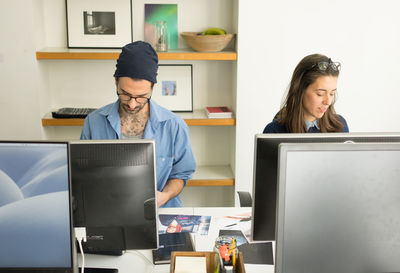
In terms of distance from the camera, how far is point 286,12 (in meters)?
2.76

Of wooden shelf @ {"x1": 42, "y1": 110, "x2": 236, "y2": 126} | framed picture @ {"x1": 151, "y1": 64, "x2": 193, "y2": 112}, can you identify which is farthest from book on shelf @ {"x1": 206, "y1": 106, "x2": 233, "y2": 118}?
framed picture @ {"x1": 151, "y1": 64, "x2": 193, "y2": 112}

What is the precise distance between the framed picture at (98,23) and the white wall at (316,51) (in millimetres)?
779

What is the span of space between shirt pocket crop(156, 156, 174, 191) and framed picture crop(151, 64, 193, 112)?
1.04m

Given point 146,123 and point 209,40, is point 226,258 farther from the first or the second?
point 209,40

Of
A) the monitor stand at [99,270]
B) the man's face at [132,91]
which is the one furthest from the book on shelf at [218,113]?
the monitor stand at [99,270]

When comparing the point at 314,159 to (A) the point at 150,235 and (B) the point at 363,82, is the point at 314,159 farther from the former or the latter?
(B) the point at 363,82

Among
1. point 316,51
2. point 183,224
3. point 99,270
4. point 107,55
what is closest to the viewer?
point 99,270

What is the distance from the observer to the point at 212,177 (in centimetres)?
299

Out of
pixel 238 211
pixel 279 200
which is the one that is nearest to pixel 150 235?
pixel 279 200

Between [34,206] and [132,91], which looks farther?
[132,91]

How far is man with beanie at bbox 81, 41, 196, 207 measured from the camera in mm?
1900

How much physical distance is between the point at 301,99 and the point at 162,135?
682 mm

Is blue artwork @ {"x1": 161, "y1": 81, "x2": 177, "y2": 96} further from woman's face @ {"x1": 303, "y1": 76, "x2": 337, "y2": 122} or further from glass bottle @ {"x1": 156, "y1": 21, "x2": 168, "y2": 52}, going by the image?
woman's face @ {"x1": 303, "y1": 76, "x2": 337, "y2": 122}

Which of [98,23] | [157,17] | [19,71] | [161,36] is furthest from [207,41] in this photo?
[19,71]
